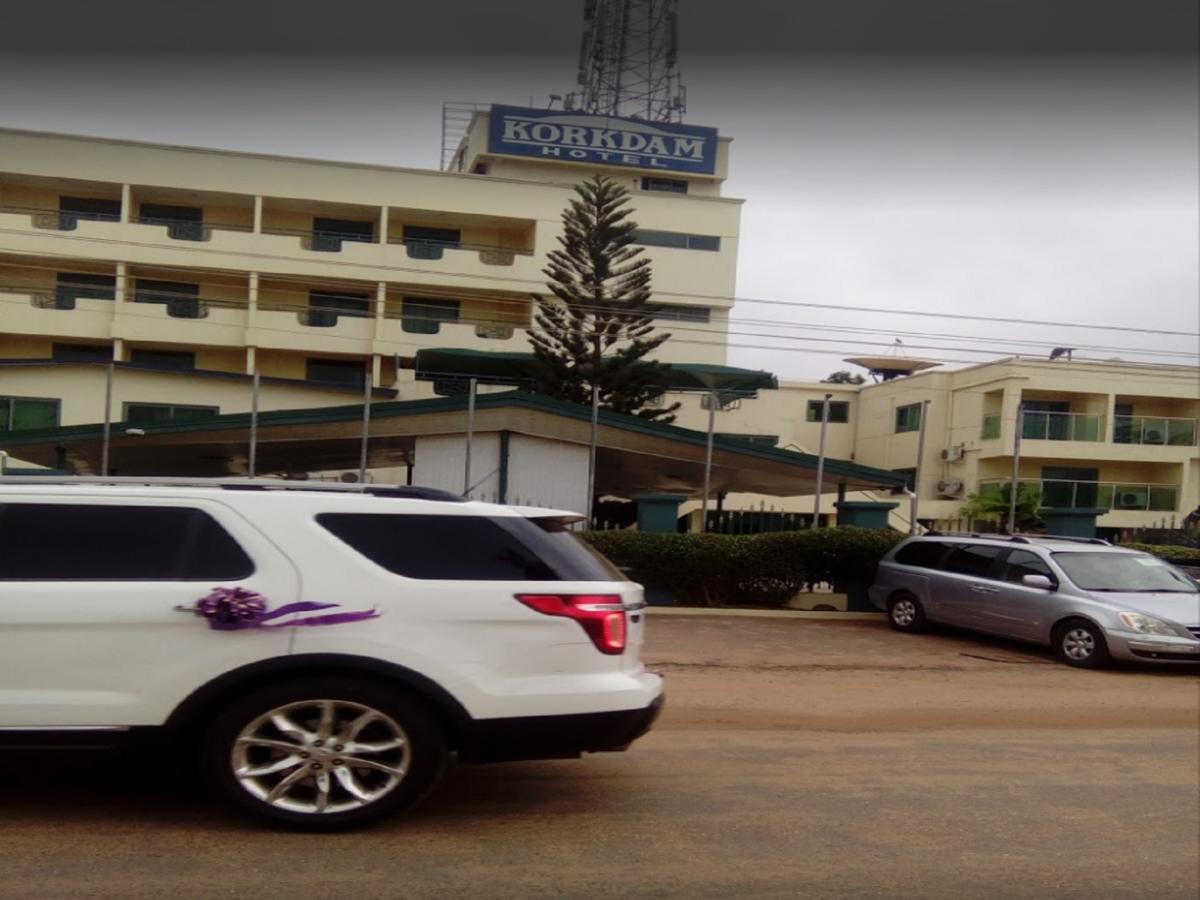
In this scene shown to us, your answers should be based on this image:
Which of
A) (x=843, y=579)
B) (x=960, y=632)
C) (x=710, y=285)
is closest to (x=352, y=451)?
(x=843, y=579)

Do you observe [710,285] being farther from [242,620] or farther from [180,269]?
[242,620]

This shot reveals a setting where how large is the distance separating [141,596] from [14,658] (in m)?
0.56

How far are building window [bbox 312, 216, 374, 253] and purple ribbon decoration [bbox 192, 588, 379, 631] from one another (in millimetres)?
32860

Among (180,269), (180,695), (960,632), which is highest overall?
(180,269)

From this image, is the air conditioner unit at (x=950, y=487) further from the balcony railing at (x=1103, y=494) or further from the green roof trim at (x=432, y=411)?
the green roof trim at (x=432, y=411)

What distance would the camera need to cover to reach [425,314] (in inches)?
1453

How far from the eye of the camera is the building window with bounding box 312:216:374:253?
36156 mm

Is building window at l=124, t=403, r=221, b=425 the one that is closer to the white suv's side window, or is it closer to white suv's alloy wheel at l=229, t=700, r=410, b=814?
the white suv's side window

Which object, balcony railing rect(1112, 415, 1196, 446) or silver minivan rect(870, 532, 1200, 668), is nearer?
silver minivan rect(870, 532, 1200, 668)

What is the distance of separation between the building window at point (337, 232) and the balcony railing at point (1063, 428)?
908 inches

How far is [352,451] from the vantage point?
21.6 metres

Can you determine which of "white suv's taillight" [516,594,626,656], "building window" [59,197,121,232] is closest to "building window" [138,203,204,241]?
"building window" [59,197,121,232]

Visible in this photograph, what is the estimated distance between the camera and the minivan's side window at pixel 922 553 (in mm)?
13846

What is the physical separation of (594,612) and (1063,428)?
35644 millimetres
